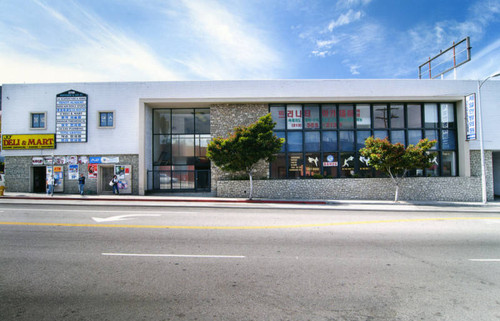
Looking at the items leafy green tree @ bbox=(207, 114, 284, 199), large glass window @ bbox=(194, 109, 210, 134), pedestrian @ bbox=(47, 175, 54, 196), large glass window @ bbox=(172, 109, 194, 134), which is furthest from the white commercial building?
leafy green tree @ bbox=(207, 114, 284, 199)

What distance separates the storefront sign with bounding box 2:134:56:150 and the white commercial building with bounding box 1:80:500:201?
8 cm

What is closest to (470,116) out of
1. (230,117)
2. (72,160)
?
(230,117)

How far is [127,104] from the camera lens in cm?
1880

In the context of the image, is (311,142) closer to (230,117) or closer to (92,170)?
(230,117)

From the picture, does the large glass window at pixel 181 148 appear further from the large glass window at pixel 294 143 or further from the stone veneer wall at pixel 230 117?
the large glass window at pixel 294 143

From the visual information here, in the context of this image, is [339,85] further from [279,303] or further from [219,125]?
[279,303]

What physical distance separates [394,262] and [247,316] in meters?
3.89

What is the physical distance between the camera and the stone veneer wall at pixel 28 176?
18500mm

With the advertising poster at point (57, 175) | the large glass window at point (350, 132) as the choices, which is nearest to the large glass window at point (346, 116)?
the large glass window at point (350, 132)

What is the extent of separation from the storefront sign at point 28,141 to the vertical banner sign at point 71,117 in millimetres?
781

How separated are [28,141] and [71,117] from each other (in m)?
3.82

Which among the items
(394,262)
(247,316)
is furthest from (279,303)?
(394,262)

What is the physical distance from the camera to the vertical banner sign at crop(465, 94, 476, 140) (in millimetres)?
17281

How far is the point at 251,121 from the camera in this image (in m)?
19.1
